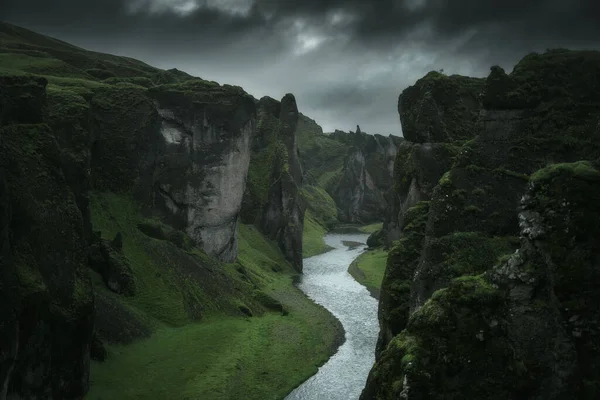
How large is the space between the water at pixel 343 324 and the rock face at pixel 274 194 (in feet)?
28.5

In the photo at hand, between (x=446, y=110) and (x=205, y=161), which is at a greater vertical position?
(x=446, y=110)

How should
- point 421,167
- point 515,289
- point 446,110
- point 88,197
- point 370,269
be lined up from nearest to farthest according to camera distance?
point 515,289
point 421,167
point 446,110
point 88,197
point 370,269

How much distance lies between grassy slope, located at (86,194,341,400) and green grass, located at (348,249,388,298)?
15.5m

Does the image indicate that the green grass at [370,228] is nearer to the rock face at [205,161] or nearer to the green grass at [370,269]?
the green grass at [370,269]

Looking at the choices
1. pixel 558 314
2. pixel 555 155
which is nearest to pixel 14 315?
pixel 558 314

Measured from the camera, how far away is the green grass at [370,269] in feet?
278

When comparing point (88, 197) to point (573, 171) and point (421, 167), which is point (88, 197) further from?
point (573, 171)

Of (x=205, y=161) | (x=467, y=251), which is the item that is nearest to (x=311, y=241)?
(x=205, y=161)

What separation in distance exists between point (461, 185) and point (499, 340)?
47.0 ft

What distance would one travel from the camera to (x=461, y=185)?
3109cm

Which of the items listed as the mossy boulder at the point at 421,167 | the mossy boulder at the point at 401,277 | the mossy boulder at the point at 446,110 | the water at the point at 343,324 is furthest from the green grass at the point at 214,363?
the mossy boulder at the point at 446,110

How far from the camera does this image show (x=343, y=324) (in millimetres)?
62469

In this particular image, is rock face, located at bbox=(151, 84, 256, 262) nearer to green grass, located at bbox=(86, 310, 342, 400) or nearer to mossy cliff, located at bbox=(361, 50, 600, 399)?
green grass, located at bbox=(86, 310, 342, 400)

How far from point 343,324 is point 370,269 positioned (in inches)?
1424
